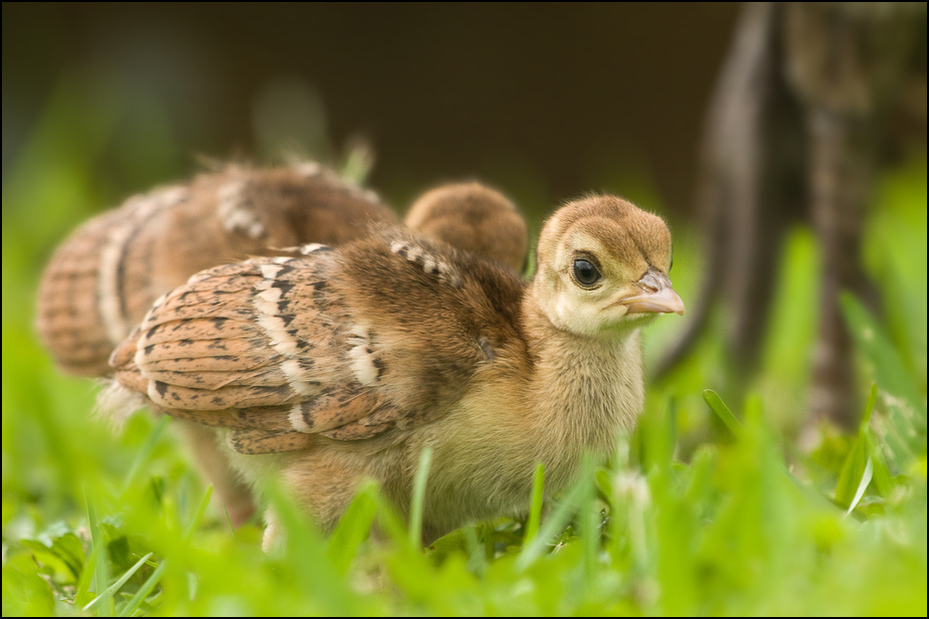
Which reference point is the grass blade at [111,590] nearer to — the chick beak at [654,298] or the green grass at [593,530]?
the green grass at [593,530]

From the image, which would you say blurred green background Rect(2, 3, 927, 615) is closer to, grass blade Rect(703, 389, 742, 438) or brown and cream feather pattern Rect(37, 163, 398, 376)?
grass blade Rect(703, 389, 742, 438)

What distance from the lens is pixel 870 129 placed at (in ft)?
7.82

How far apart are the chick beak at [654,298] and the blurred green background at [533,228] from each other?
0.70 ft

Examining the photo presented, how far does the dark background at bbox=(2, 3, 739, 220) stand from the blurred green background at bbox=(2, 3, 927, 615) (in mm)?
13

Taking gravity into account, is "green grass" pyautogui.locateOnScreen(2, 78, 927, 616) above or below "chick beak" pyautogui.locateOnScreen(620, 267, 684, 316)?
below

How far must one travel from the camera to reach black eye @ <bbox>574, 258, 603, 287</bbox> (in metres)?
1.81

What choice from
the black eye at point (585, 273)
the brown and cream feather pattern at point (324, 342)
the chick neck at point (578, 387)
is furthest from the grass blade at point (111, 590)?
the black eye at point (585, 273)

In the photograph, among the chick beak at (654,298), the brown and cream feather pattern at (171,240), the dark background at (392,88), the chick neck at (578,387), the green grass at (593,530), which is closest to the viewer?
the green grass at (593,530)

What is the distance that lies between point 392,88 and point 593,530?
4.09 m

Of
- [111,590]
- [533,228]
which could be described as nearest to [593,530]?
[111,590]

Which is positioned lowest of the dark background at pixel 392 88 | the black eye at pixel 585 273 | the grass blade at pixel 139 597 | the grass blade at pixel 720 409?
the grass blade at pixel 139 597

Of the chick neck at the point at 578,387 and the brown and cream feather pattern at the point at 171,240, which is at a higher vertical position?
the brown and cream feather pattern at the point at 171,240

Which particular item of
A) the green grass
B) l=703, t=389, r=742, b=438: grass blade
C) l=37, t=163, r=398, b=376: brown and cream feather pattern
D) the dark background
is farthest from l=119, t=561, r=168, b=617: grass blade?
the dark background

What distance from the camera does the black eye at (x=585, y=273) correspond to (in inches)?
71.3
